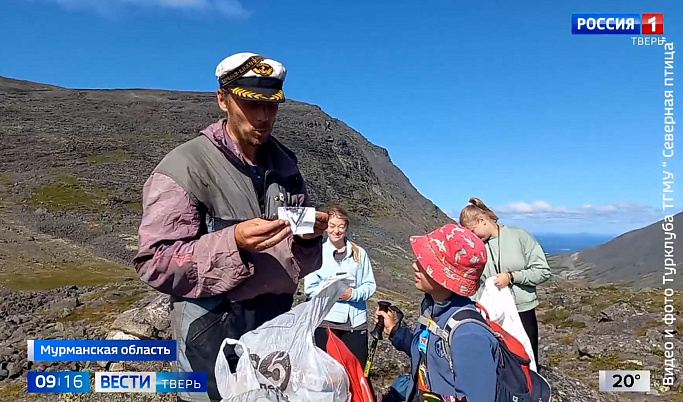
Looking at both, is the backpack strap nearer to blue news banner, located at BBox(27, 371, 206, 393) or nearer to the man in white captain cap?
the man in white captain cap

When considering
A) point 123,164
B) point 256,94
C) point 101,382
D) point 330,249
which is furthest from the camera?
point 123,164

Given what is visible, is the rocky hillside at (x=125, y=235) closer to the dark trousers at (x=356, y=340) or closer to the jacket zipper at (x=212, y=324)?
the dark trousers at (x=356, y=340)

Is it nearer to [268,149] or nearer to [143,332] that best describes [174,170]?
[268,149]

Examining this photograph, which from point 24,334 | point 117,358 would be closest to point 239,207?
point 117,358

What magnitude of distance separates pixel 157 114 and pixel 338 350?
4375 inches

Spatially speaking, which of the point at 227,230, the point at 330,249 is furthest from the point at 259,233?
the point at 330,249

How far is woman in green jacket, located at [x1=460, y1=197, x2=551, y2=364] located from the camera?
24.4 ft

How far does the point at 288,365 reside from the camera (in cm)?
301

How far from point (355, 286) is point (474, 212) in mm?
1768

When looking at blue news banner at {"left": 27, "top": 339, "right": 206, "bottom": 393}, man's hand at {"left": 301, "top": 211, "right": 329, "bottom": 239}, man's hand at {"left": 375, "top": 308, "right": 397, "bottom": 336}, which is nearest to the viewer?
man's hand at {"left": 301, "top": 211, "right": 329, "bottom": 239}

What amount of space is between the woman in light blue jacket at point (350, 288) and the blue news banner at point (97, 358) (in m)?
2.46

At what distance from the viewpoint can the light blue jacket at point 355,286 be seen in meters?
7.04

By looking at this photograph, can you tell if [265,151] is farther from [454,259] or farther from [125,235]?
[125,235]

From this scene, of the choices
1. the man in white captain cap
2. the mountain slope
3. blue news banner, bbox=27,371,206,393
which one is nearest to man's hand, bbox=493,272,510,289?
blue news banner, bbox=27,371,206,393
